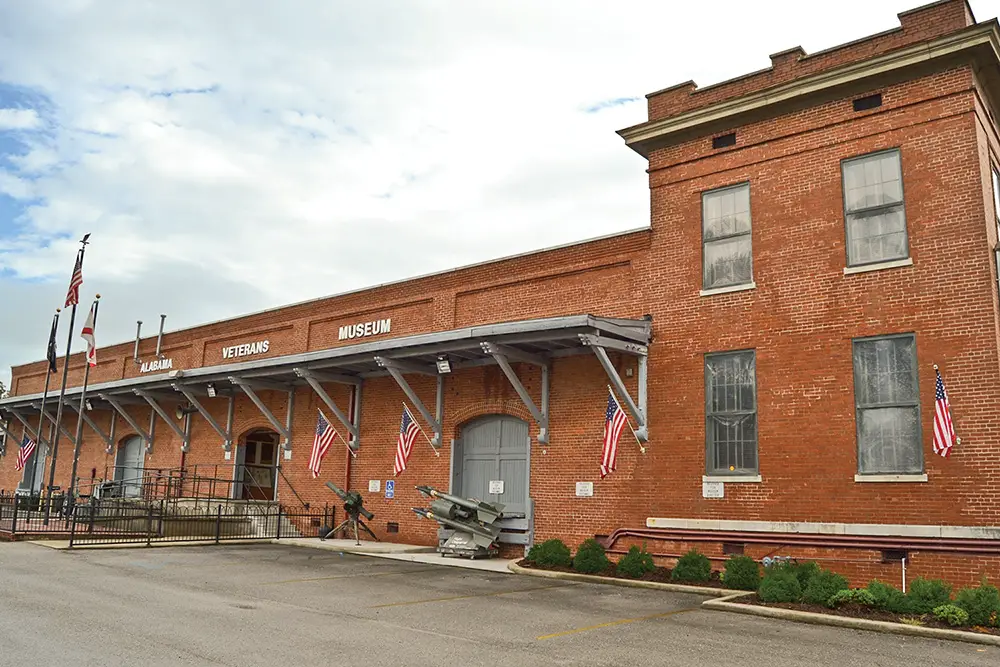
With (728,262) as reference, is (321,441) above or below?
below

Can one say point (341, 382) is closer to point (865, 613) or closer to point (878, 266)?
point (878, 266)

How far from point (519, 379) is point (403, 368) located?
125 inches

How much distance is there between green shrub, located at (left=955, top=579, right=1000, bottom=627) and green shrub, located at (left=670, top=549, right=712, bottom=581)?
170 inches

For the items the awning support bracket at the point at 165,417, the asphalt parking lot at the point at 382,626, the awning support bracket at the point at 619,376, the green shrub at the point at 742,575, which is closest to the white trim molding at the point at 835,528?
the green shrub at the point at 742,575

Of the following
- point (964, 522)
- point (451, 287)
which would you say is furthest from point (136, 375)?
point (964, 522)

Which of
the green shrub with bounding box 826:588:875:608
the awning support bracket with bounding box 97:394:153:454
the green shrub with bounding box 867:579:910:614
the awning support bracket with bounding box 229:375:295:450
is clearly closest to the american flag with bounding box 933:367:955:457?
the green shrub with bounding box 867:579:910:614

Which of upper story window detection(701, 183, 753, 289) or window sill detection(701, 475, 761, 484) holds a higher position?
upper story window detection(701, 183, 753, 289)

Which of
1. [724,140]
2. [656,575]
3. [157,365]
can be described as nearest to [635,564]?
[656,575]

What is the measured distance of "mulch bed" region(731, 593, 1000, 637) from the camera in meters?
10.5

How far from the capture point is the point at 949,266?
14.0 meters

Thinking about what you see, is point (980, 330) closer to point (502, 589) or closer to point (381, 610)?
point (502, 589)

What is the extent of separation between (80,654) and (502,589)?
7.31 metres

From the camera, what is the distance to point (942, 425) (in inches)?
512

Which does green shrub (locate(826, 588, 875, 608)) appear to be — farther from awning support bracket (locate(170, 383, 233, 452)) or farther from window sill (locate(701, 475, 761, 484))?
awning support bracket (locate(170, 383, 233, 452))
